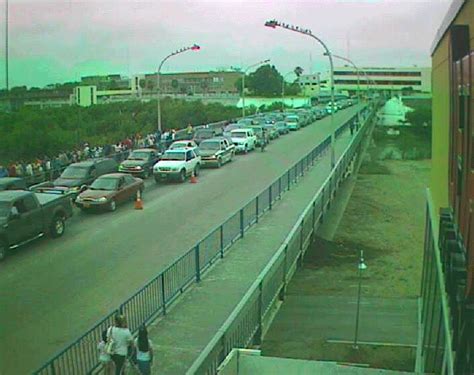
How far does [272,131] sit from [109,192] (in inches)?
932

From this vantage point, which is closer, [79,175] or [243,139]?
[79,175]

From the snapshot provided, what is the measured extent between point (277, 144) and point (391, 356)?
26828 mm

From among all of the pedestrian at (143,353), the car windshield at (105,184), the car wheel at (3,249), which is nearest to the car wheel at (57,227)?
the car wheel at (3,249)

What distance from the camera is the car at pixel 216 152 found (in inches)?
995

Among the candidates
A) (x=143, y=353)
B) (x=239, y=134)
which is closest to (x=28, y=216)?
(x=143, y=353)

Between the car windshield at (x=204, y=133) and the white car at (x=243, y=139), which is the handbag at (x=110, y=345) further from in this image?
the car windshield at (x=204, y=133)

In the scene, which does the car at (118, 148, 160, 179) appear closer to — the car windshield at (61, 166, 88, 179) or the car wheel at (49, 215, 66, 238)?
the car windshield at (61, 166, 88, 179)

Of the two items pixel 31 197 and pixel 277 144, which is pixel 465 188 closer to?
pixel 31 197

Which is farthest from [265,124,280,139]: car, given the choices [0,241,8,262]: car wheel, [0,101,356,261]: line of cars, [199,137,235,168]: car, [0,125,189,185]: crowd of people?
[0,241,8,262]: car wheel

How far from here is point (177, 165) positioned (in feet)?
70.6

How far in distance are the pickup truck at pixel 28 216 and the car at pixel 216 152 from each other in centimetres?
1184

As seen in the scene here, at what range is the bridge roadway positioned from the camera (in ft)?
25.3

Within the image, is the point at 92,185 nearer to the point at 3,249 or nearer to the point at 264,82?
the point at 3,249

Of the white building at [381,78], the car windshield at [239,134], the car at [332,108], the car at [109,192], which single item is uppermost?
the white building at [381,78]
